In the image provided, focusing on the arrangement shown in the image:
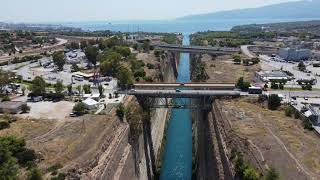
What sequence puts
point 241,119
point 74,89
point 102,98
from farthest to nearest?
point 74,89 → point 102,98 → point 241,119

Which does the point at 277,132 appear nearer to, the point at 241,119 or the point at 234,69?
the point at 241,119

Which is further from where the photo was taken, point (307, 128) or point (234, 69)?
point (234, 69)

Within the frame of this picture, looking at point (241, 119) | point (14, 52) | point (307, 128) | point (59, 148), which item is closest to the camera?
point (59, 148)

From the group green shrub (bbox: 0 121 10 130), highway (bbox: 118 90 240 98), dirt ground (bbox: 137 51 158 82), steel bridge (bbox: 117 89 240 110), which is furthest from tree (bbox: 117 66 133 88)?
green shrub (bbox: 0 121 10 130)

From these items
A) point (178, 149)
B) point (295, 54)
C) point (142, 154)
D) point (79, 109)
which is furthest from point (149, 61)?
point (79, 109)

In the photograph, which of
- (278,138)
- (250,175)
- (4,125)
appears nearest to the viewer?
(250,175)

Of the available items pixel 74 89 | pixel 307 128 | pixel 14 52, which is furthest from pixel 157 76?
pixel 14 52

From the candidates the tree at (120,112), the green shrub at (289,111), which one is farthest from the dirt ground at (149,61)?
the green shrub at (289,111)

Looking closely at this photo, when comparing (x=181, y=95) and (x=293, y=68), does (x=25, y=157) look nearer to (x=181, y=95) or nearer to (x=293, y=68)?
(x=181, y=95)
